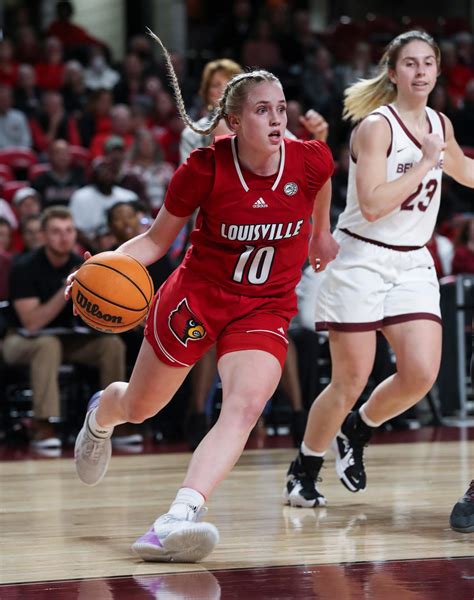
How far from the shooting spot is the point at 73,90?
11461 mm

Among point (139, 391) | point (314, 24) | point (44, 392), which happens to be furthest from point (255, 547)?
point (314, 24)

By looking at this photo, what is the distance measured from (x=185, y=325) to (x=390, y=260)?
3.22ft

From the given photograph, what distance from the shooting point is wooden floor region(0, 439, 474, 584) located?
3342 mm

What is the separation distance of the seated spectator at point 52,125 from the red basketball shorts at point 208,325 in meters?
7.36

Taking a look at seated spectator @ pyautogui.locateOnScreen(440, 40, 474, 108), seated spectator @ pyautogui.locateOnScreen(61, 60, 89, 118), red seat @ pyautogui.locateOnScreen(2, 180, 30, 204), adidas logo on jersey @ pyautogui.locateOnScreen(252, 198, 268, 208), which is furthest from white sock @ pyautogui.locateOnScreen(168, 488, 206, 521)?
seated spectator @ pyautogui.locateOnScreen(440, 40, 474, 108)

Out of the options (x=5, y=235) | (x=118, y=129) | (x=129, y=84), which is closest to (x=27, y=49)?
(x=129, y=84)

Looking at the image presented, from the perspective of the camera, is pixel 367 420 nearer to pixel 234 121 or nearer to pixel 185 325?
pixel 185 325

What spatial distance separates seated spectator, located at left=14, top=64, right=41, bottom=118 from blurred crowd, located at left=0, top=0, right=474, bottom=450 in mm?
14

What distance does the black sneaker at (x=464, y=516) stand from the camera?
3.70 m

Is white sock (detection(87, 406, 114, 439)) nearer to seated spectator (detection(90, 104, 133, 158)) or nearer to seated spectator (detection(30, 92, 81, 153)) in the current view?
seated spectator (detection(90, 104, 133, 158))

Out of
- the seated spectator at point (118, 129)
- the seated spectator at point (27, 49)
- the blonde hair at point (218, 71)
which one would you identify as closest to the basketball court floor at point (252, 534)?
the blonde hair at point (218, 71)

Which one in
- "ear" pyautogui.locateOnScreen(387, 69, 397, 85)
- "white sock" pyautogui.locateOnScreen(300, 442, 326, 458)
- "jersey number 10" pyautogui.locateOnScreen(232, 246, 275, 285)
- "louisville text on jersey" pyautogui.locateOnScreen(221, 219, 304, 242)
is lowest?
"white sock" pyautogui.locateOnScreen(300, 442, 326, 458)

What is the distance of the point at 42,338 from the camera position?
6.86 meters

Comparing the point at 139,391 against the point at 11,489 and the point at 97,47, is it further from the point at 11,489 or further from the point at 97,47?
the point at 97,47
